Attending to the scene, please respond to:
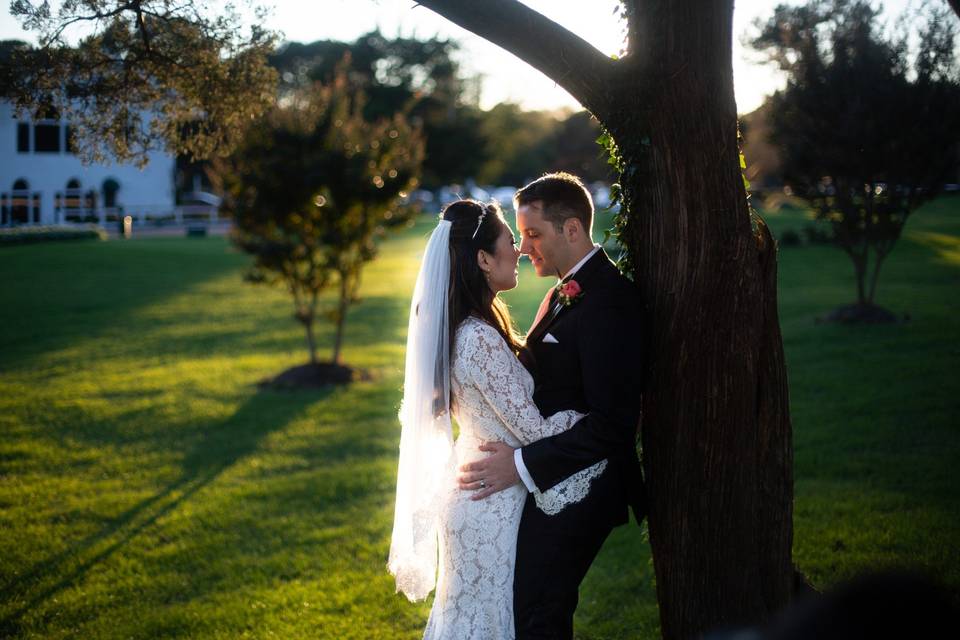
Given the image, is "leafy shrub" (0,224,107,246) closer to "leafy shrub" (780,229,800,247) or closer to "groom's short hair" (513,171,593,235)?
"leafy shrub" (780,229,800,247)

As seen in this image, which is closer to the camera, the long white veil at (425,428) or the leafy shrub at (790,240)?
the long white veil at (425,428)

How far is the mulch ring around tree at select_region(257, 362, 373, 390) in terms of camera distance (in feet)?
45.3

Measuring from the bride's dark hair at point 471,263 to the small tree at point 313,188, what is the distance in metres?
9.62

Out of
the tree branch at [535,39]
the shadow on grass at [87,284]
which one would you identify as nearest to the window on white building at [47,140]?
the shadow on grass at [87,284]

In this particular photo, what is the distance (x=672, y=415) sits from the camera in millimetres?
3789

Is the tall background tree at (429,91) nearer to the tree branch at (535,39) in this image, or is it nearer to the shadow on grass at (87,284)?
the shadow on grass at (87,284)

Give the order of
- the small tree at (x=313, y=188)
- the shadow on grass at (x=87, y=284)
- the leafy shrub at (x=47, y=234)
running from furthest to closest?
the leafy shrub at (x=47, y=234), the shadow on grass at (x=87, y=284), the small tree at (x=313, y=188)

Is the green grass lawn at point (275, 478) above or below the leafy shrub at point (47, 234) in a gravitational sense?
below

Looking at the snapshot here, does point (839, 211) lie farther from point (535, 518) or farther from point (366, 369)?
point (535, 518)

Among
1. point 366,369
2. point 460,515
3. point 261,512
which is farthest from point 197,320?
point 460,515

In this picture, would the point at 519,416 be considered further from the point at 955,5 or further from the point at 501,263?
the point at 955,5

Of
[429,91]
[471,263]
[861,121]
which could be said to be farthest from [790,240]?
[429,91]

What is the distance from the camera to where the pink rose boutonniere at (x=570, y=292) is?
375cm

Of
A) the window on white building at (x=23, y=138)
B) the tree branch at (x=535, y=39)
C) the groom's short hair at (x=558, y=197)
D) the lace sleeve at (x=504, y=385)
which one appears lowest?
the lace sleeve at (x=504, y=385)
